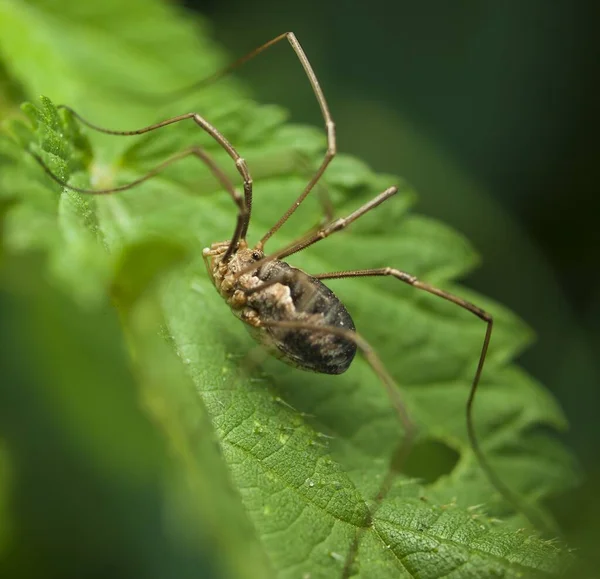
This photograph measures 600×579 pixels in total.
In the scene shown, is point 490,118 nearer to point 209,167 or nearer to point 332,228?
point 332,228

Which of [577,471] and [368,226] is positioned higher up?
[368,226]

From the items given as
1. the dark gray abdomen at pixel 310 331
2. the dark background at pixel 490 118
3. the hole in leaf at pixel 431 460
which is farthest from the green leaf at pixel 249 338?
the dark background at pixel 490 118

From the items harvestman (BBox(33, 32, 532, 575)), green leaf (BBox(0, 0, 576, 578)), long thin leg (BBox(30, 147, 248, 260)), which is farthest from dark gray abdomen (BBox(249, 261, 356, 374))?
long thin leg (BBox(30, 147, 248, 260))

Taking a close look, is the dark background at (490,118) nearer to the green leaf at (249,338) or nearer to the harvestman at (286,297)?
the green leaf at (249,338)

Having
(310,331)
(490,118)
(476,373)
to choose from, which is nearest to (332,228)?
(310,331)

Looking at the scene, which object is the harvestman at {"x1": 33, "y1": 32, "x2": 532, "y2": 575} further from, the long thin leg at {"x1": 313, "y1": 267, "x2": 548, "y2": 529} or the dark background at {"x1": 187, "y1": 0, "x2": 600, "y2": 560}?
the dark background at {"x1": 187, "y1": 0, "x2": 600, "y2": 560}

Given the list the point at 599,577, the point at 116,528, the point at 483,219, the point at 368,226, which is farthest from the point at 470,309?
the point at 116,528

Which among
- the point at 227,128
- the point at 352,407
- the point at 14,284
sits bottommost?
the point at 352,407

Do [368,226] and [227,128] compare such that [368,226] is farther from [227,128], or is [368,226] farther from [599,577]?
[599,577]
